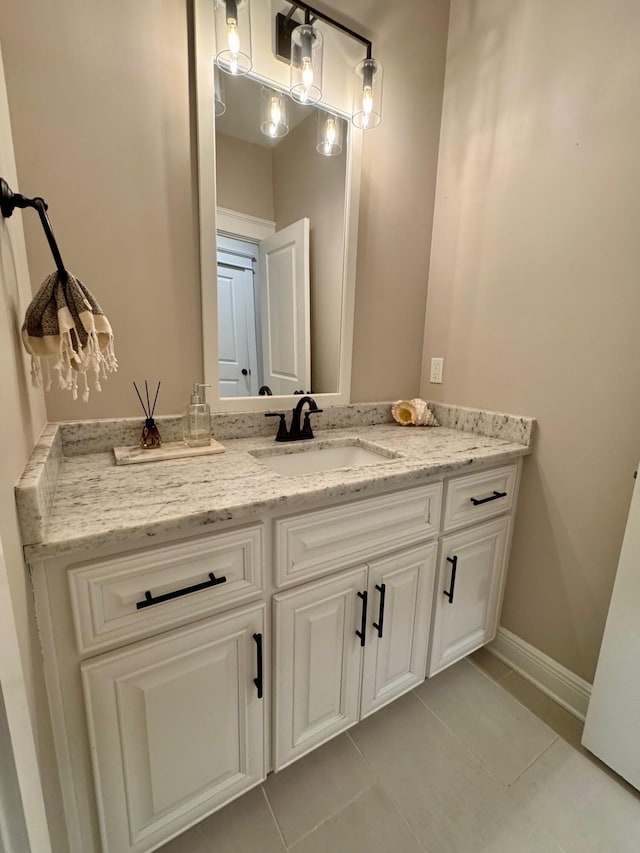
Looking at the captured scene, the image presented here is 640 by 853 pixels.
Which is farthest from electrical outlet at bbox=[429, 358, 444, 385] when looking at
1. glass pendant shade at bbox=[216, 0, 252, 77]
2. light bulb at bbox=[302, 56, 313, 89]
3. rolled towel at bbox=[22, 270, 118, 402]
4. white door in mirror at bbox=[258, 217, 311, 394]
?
rolled towel at bbox=[22, 270, 118, 402]

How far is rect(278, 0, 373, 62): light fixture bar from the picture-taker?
1.19 meters

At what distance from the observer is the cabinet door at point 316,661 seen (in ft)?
3.11

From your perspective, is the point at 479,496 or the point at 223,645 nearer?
the point at 223,645

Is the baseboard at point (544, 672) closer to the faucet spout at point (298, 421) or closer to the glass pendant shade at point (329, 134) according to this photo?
the faucet spout at point (298, 421)

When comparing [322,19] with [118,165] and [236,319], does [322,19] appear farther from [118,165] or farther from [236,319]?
[236,319]

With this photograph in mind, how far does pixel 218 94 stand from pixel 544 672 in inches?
89.1

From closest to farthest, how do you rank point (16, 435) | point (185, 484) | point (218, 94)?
point (16, 435), point (185, 484), point (218, 94)

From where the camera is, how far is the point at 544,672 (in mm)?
1420

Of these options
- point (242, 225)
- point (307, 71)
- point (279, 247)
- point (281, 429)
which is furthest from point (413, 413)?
point (307, 71)

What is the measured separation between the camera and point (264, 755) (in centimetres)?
97

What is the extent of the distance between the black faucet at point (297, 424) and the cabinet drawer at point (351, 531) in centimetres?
43

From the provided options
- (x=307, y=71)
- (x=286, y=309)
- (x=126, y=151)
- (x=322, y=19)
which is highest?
(x=322, y=19)

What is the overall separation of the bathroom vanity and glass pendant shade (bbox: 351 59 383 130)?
117 cm

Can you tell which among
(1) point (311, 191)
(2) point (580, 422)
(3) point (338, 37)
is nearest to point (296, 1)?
(3) point (338, 37)
